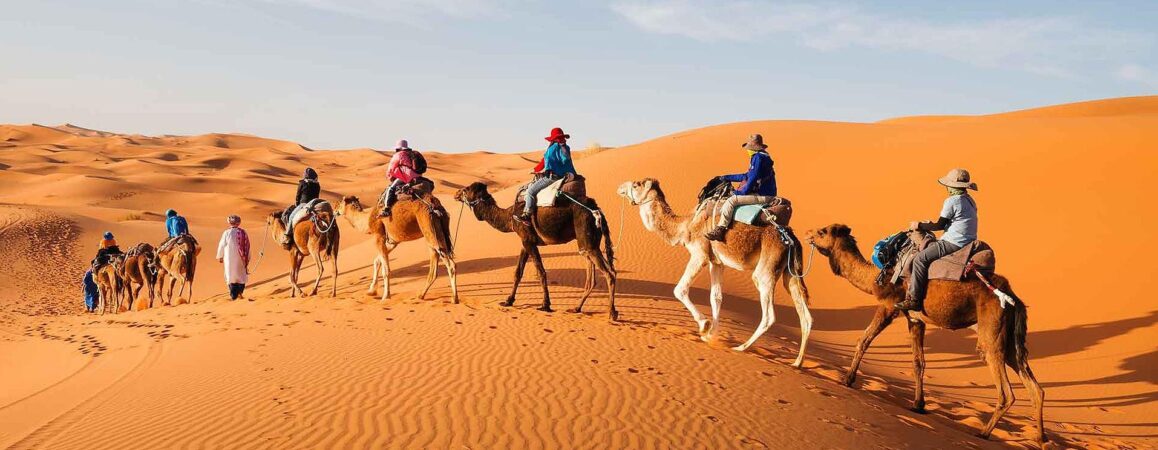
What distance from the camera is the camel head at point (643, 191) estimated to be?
34.4ft

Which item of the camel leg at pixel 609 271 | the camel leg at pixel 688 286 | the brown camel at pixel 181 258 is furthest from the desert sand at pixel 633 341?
the brown camel at pixel 181 258

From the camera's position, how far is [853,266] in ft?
28.4

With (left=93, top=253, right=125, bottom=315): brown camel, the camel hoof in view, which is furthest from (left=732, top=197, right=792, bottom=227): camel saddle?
(left=93, top=253, right=125, bottom=315): brown camel

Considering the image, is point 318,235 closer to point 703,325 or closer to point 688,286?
point 688,286

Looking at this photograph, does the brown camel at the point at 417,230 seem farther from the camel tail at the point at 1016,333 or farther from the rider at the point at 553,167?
the camel tail at the point at 1016,333

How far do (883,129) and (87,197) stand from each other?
129 feet

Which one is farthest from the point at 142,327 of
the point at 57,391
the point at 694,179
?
the point at 694,179

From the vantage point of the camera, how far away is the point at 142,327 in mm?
11523

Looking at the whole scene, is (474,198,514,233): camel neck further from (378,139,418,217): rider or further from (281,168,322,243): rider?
(281,168,322,243): rider

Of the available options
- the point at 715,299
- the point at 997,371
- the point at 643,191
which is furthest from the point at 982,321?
the point at 643,191

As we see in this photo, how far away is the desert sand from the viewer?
611 cm

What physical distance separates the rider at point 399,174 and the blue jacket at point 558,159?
9.62 ft

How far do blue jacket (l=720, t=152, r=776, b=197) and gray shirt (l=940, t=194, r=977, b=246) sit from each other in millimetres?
2166

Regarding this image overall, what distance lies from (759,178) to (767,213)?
48cm
